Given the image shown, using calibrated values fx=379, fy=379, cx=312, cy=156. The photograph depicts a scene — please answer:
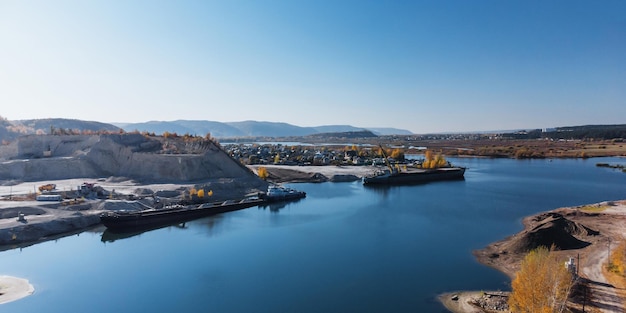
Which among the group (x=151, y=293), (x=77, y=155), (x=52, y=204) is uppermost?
(x=77, y=155)

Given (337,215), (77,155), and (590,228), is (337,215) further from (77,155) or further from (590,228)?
(77,155)

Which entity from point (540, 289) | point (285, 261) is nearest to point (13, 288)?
point (285, 261)

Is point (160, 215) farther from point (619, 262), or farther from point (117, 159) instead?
point (619, 262)

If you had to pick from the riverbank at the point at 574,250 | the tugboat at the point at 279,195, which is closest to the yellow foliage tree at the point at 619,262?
the riverbank at the point at 574,250

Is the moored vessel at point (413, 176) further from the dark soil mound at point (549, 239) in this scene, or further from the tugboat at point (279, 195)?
the dark soil mound at point (549, 239)

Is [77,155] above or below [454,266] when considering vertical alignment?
Answer: above

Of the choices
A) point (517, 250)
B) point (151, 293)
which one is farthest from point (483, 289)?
point (151, 293)

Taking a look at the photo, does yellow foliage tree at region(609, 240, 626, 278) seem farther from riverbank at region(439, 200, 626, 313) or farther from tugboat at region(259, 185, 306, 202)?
tugboat at region(259, 185, 306, 202)
